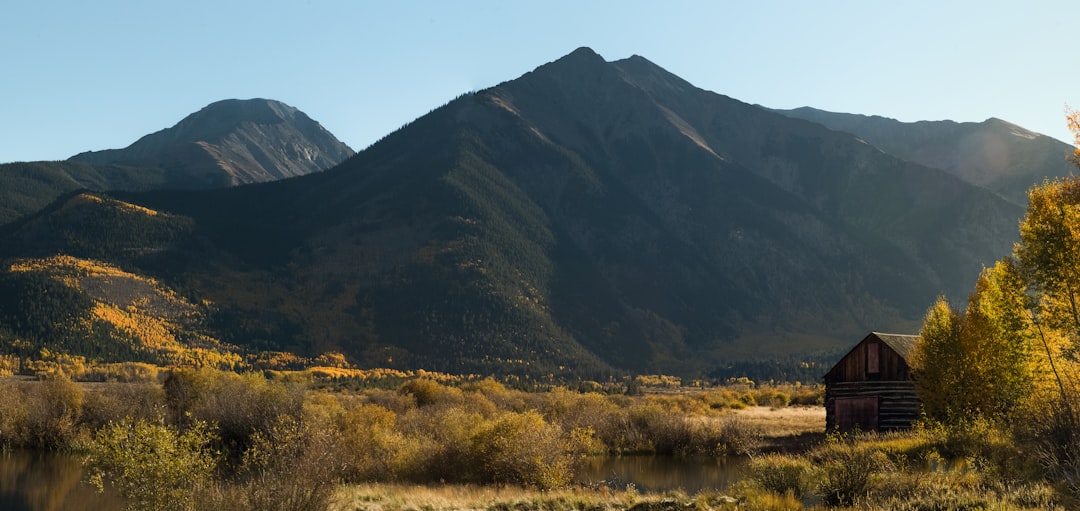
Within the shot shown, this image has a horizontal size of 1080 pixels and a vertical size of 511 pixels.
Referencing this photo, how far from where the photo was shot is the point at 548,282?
562ft

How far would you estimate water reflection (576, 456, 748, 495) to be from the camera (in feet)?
110

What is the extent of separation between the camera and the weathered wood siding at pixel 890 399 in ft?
147

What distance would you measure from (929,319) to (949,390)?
17.6 feet

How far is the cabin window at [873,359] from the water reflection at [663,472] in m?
9.72

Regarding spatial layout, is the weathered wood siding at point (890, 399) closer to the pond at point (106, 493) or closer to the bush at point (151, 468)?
the pond at point (106, 493)

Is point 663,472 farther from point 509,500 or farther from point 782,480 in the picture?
point 782,480

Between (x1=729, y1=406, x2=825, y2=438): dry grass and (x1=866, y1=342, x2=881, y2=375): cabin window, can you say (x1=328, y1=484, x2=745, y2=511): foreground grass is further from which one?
(x1=729, y1=406, x2=825, y2=438): dry grass

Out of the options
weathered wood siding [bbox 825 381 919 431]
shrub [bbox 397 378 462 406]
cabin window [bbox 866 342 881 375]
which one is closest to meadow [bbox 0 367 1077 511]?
shrub [bbox 397 378 462 406]

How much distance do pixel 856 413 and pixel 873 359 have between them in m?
3.26

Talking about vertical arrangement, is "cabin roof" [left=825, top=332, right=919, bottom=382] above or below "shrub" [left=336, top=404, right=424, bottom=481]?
above

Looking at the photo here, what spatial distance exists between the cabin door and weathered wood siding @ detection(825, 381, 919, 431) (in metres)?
0.12

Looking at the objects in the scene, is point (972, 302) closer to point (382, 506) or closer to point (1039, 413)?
point (1039, 413)

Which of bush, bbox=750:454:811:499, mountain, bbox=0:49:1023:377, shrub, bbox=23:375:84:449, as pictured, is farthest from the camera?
mountain, bbox=0:49:1023:377

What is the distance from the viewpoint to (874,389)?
46.1 m
